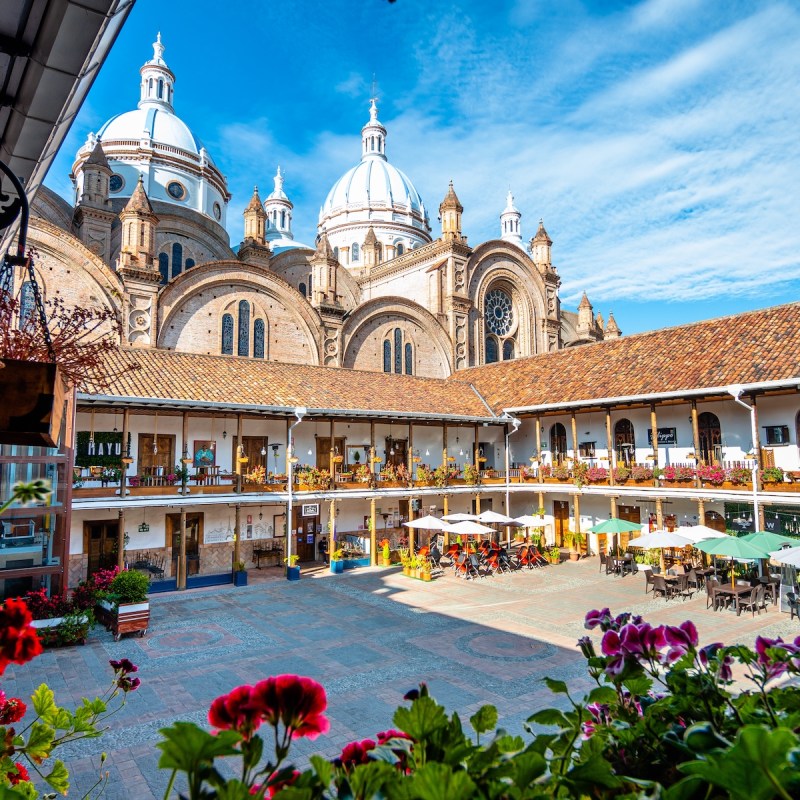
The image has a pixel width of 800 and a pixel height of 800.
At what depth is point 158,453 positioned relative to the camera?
21.2 meters

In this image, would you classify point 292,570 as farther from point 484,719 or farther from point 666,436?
point 484,719

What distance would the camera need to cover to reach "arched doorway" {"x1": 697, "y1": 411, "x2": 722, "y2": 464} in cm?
2209

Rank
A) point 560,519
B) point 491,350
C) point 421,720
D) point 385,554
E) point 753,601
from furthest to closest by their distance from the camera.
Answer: point 491,350 → point 560,519 → point 385,554 → point 753,601 → point 421,720

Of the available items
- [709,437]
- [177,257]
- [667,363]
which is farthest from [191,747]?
[177,257]

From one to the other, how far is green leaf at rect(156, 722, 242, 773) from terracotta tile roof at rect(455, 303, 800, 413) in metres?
20.7

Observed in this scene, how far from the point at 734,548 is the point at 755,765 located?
1714 centimetres

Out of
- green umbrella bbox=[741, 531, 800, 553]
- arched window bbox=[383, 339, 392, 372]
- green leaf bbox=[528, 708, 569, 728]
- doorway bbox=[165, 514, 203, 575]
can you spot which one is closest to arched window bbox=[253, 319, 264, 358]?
arched window bbox=[383, 339, 392, 372]

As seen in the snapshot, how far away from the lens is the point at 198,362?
24188 millimetres

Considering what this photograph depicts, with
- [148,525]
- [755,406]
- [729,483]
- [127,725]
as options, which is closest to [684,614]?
[729,483]

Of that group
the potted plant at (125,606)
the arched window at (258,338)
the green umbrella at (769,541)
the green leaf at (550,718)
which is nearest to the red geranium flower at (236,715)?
the green leaf at (550,718)

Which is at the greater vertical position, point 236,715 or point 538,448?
point 538,448

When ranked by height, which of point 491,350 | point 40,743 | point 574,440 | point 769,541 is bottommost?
point 769,541

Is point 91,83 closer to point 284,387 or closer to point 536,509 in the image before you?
point 284,387

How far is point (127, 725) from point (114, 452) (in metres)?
11.7
